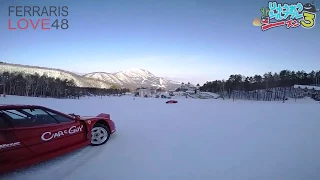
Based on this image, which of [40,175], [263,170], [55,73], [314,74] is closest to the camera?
[40,175]

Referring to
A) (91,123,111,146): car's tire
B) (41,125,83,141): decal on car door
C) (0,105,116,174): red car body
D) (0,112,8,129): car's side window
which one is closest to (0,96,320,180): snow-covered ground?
(91,123,111,146): car's tire

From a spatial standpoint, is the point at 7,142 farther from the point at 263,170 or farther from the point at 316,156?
the point at 316,156

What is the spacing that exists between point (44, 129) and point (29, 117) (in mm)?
543

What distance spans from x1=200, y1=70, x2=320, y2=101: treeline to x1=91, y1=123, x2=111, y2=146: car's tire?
Result: 244ft

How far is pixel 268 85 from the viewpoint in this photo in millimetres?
75688

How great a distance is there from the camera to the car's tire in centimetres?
481

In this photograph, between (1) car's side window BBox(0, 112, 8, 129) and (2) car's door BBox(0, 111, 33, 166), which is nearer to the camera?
(2) car's door BBox(0, 111, 33, 166)

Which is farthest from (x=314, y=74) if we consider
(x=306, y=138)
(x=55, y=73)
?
(x=55, y=73)

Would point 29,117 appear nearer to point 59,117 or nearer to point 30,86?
point 59,117

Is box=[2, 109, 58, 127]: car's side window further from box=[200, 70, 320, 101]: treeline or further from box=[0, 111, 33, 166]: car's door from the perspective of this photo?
box=[200, 70, 320, 101]: treeline

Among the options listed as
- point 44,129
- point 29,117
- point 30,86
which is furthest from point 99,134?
point 30,86

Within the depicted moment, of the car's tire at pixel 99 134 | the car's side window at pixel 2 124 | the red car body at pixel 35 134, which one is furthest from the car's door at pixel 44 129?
the car's tire at pixel 99 134

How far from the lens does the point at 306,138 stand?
5742 millimetres

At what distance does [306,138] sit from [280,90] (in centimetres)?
7832
